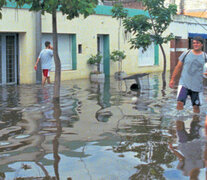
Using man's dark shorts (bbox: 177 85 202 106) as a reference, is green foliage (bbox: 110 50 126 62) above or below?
above

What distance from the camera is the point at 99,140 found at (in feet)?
23.6

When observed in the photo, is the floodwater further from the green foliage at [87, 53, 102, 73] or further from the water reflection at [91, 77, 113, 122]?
the green foliage at [87, 53, 102, 73]

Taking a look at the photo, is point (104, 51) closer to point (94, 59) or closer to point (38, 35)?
point (94, 59)

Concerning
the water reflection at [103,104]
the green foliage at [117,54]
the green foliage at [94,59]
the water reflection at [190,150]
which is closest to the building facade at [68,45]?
the green foliage at [94,59]

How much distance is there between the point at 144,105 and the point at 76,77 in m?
9.78

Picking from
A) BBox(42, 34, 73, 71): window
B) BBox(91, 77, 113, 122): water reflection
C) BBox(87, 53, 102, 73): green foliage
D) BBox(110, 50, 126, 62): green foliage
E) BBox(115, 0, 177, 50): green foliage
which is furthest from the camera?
BBox(110, 50, 126, 62): green foliage

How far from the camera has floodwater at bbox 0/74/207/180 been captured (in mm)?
5434

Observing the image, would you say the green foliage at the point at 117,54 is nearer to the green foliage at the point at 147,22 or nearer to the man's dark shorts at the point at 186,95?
the green foliage at the point at 147,22

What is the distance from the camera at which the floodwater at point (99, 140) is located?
17.8 ft

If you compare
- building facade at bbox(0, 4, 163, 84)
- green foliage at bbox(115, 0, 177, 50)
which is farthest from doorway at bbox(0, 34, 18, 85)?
green foliage at bbox(115, 0, 177, 50)

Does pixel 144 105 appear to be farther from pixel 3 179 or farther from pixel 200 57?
pixel 3 179

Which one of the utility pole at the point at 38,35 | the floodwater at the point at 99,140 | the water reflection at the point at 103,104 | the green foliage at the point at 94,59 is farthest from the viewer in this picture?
the green foliage at the point at 94,59

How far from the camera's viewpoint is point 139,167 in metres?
5.56

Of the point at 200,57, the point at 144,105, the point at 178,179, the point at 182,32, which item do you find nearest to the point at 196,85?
the point at 200,57
